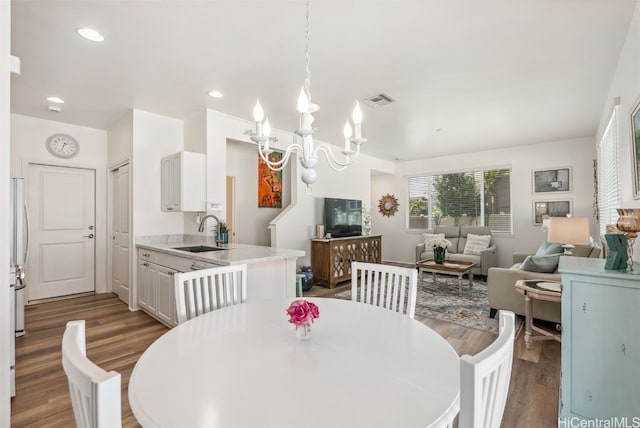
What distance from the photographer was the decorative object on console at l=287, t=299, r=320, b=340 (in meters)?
1.21

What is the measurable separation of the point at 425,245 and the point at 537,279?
331 cm

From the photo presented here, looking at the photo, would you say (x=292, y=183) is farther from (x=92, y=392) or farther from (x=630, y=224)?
A: (x=92, y=392)

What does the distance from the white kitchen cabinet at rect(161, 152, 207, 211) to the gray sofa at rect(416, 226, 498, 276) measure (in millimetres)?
4490

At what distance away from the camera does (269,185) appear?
231 inches

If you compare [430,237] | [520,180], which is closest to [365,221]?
[430,237]

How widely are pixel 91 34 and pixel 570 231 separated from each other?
4519 millimetres

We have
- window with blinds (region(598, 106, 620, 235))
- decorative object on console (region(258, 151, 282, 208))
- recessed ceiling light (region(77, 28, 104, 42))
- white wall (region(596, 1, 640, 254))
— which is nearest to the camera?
white wall (region(596, 1, 640, 254))

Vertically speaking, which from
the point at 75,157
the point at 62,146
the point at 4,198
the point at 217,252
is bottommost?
the point at 217,252

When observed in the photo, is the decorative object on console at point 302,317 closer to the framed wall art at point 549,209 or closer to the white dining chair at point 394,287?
the white dining chair at point 394,287

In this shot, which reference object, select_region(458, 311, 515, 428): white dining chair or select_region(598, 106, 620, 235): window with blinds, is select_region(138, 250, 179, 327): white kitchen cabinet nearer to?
select_region(458, 311, 515, 428): white dining chair

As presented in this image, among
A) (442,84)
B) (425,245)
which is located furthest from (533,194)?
(442,84)

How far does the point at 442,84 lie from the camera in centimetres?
318

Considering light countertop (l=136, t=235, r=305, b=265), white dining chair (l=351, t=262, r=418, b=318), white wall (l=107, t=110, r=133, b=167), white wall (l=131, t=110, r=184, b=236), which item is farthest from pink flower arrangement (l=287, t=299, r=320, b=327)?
white wall (l=107, t=110, r=133, b=167)

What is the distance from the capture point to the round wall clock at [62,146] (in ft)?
13.9
